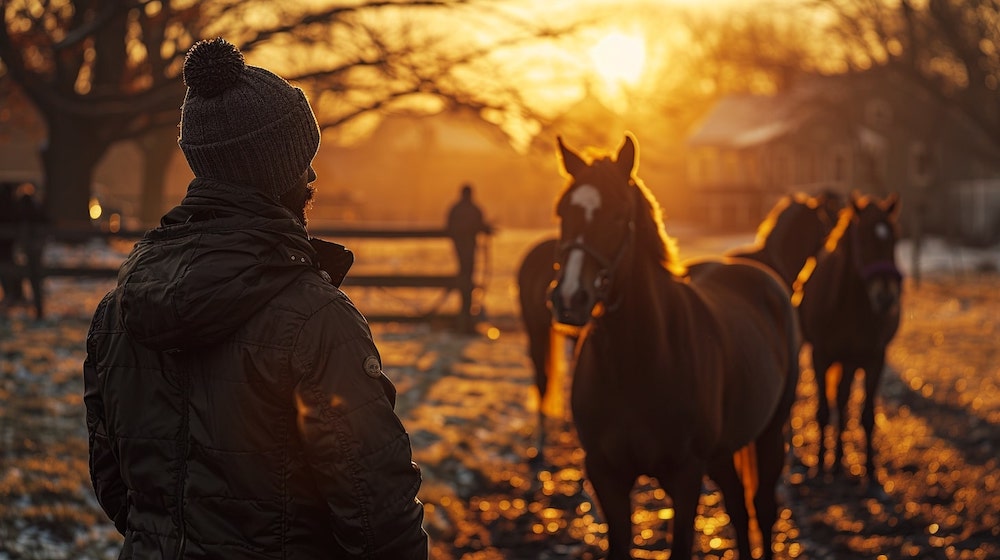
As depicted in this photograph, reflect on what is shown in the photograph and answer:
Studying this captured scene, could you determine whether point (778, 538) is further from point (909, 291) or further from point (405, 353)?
point (909, 291)

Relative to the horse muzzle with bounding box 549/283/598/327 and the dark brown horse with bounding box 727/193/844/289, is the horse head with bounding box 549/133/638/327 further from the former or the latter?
the dark brown horse with bounding box 727/193/844/289

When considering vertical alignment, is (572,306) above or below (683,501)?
above

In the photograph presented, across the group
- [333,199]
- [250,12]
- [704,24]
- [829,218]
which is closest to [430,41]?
[250,12]

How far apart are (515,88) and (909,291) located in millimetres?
13021

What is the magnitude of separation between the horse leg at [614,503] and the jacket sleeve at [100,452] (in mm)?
2516

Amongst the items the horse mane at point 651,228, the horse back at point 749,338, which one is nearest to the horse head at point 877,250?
the horse back at point 749,338

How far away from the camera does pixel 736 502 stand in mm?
5500

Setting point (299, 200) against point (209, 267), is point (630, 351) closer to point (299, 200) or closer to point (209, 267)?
point (299, 200)

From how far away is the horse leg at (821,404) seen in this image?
8.02 meters

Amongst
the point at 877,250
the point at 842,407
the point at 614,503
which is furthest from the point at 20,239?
the point at 614,503

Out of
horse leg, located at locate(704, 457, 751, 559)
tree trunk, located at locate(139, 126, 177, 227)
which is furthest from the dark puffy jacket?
tree trunk, located at locate(139, 126, 177, 227)

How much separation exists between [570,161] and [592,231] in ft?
1.25

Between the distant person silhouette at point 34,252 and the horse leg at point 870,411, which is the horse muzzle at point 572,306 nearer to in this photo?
the horse leg at point 870,411

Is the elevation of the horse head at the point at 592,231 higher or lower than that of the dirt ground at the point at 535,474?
higher
